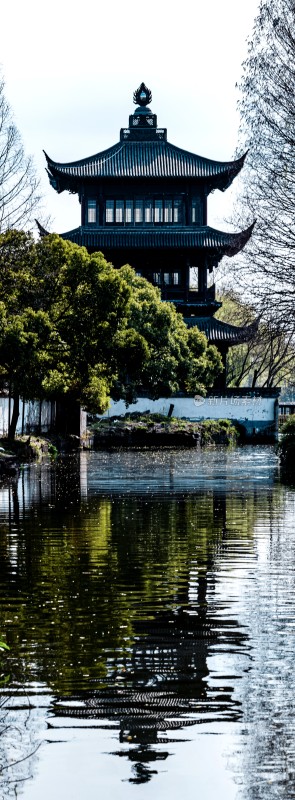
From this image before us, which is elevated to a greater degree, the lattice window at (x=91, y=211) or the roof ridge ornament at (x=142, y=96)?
the roof ridge ornament at (x=142, y=96)

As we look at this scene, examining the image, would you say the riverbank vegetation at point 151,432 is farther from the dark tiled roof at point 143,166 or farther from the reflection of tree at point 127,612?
the reflection of tree at point 127,612

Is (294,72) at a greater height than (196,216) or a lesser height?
lesser

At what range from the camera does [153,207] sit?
3487 inches

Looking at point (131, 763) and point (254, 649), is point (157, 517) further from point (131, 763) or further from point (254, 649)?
point (131, 763)

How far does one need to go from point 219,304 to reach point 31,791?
257ft

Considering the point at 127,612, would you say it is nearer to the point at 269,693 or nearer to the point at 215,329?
the point at 269,693

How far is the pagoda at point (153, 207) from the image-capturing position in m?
85.6

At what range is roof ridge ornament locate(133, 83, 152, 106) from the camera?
91812 millimetres

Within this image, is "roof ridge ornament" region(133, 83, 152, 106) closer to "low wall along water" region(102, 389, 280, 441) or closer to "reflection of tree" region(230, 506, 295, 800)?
"low wall along water" region(102, 389, 280, 441)

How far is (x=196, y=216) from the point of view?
289 ft

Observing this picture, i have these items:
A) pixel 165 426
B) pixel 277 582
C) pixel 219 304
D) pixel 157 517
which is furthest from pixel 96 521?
pixel 219 304

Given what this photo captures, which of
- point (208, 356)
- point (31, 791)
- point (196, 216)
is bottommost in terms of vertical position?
point (31, 791)

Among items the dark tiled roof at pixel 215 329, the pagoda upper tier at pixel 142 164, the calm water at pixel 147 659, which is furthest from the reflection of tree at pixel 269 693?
the pagoda upper tier at pixel 142 164

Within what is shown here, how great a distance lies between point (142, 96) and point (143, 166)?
6.45 metres
